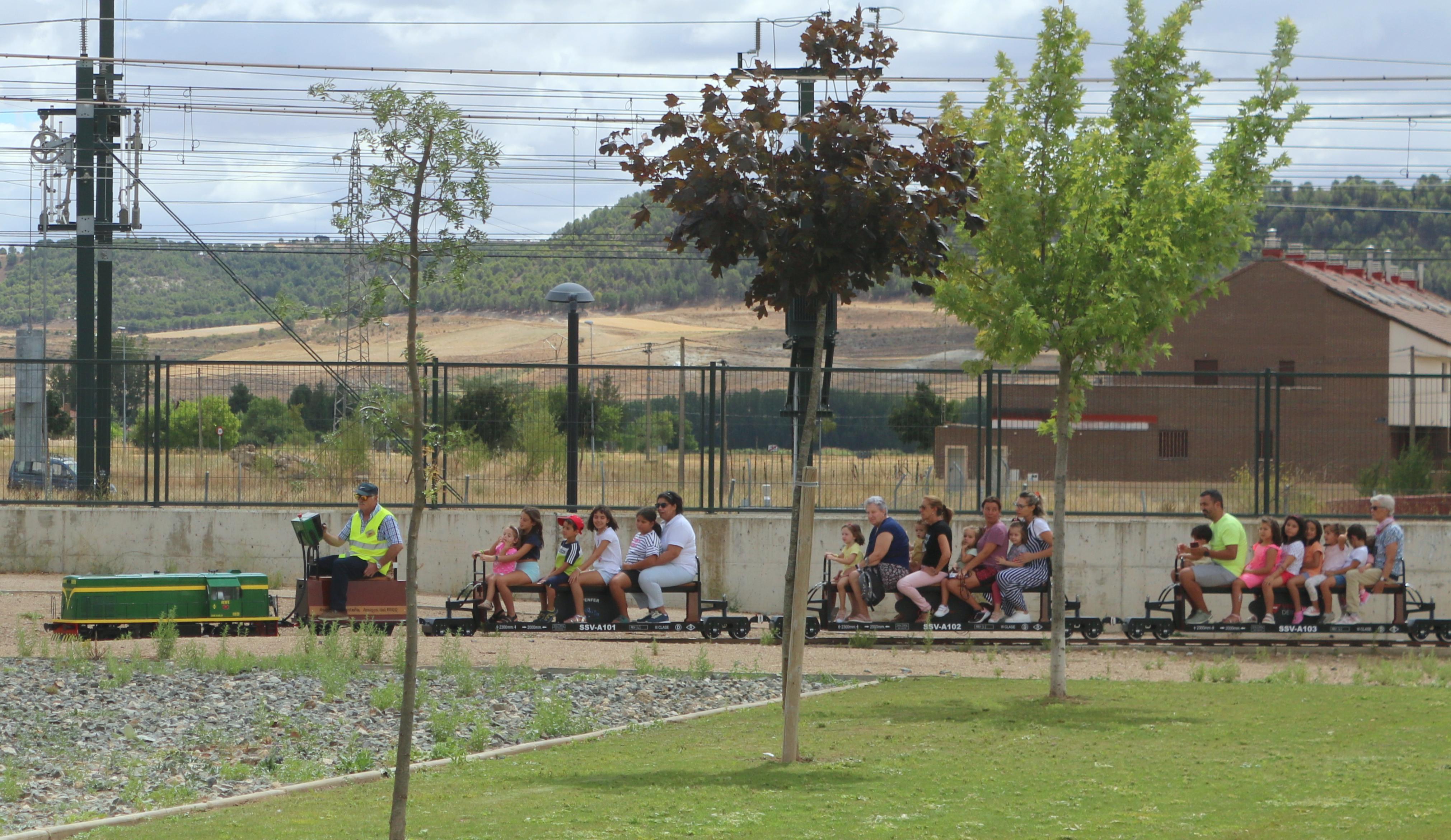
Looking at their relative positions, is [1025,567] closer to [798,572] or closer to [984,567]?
[984,567]

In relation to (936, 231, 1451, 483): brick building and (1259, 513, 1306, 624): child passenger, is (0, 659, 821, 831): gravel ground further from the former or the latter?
(936, 231, 1451, 483): brick building

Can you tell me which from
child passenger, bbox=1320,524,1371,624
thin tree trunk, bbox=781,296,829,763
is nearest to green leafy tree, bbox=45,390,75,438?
thin tree trunk, bbox=781,296,829,763

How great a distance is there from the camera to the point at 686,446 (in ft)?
62.2

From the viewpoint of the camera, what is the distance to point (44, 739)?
9383 mm

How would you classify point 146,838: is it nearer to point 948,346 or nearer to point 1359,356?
point 1359,356

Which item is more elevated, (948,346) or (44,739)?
(948,346)

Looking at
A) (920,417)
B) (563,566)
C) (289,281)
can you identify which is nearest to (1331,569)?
(920,417)

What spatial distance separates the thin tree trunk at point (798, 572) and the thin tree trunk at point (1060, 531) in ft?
8.13

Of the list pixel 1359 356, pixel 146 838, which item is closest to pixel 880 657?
pixel 146 838

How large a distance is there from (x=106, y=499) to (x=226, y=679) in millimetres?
9132

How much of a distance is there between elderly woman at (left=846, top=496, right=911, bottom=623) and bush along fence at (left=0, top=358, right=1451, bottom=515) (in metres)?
2.87

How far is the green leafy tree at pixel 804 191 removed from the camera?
29.5ft

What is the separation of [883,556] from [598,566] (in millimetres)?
2856

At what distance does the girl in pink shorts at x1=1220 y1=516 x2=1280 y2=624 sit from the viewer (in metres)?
15.8
